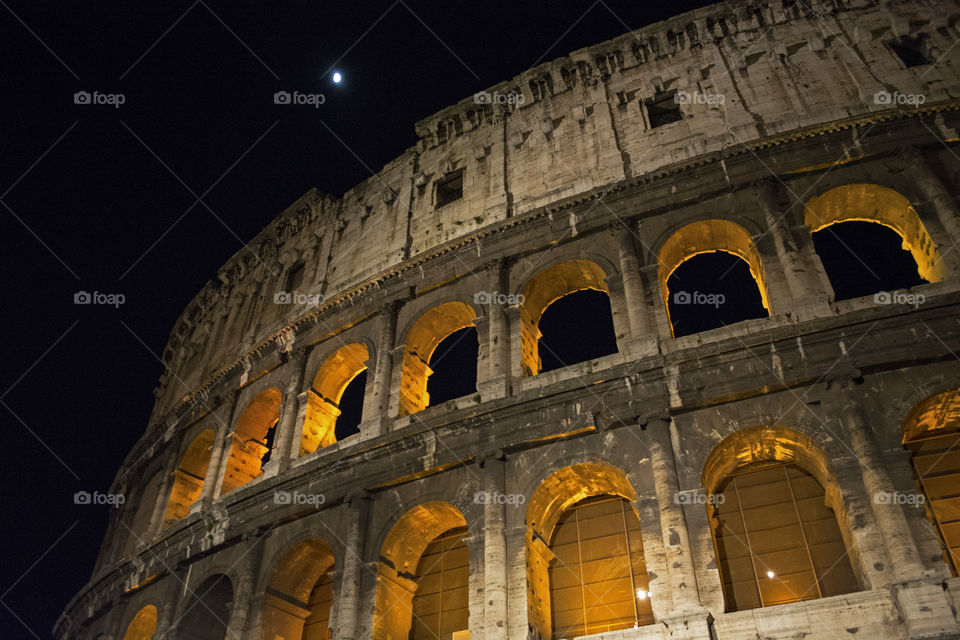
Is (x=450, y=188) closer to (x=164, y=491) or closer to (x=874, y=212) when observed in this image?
(x=874, y=212)

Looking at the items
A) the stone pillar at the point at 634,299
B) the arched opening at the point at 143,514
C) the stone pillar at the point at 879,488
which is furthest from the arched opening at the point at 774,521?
the arched opening at the point at 143,514

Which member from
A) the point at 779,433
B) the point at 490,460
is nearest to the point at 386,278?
the point at 490,460

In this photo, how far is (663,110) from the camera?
15.4 m

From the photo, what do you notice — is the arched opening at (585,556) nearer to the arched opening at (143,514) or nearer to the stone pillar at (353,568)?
the stone pillar at (353,568)

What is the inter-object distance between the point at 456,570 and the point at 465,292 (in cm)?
548

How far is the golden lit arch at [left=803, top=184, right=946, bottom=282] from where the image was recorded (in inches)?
484

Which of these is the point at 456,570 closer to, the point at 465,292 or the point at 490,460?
the point at 490,460

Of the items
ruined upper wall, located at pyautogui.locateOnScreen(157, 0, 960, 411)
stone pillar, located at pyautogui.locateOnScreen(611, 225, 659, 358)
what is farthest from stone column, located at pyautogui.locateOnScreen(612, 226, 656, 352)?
ruined upper wall, located at pyautogui.locateOnScreen(157, 0, 960, 411)

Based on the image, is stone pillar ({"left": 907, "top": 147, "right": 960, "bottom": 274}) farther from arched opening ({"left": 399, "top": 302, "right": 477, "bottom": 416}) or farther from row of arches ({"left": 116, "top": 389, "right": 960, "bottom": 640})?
arched opening ({"left": 399, "top": 302, "right": 477, "bottom": 416})

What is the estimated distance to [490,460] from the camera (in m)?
11.8

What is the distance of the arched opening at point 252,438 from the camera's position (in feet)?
55.1

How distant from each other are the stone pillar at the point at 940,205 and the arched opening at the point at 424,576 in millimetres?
8887

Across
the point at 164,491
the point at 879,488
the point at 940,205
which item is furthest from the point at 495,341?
the point at 164,491

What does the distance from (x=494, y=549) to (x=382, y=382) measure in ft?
15.3
